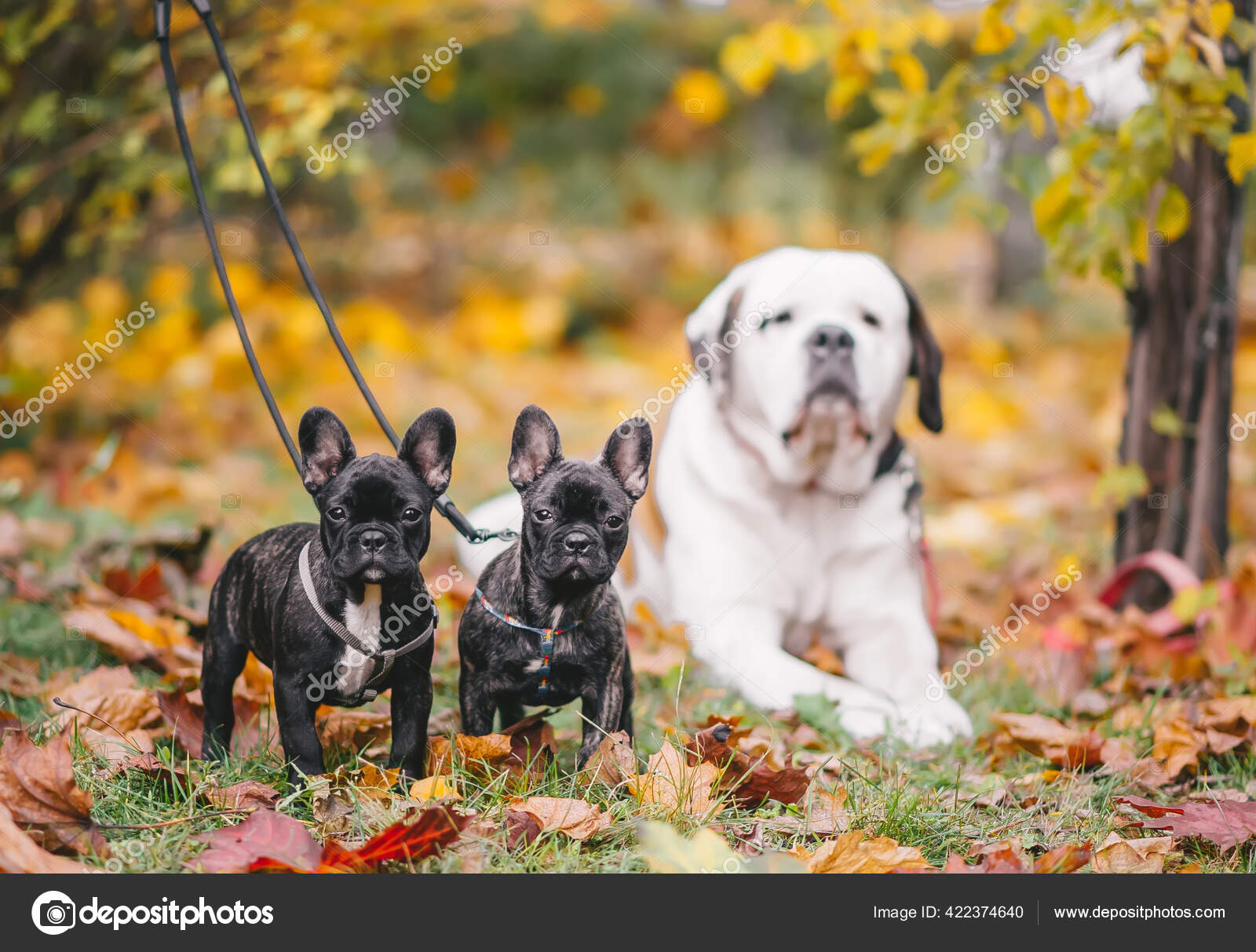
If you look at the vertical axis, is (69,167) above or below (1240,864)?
above

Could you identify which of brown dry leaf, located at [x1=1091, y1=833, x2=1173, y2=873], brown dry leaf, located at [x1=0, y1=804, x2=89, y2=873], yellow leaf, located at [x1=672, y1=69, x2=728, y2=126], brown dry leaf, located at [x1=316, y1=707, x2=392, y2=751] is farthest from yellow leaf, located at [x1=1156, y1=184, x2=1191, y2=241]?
yellow leaf, located at [x1=672, y1=69, x2=728, y2=126]

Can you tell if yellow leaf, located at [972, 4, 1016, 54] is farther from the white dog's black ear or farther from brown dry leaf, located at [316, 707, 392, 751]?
brown dry leaf, located at [316, 707, 392, 751]

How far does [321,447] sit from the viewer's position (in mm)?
1914

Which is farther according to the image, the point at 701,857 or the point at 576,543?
the point at 576,543

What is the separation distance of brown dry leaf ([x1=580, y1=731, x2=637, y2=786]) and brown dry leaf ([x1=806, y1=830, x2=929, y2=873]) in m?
0.38

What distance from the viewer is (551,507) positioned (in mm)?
1954

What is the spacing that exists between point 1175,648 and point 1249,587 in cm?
73

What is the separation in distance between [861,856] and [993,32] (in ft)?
7.82

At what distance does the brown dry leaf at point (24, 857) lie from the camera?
5.41ft

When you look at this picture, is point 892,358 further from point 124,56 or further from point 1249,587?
point 124,56

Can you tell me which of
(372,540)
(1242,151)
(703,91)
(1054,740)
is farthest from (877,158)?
(703,91)

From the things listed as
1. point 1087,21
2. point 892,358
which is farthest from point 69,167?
point 1087,21

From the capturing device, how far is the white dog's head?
2.99m

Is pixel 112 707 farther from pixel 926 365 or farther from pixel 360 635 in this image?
pixel 926 365
